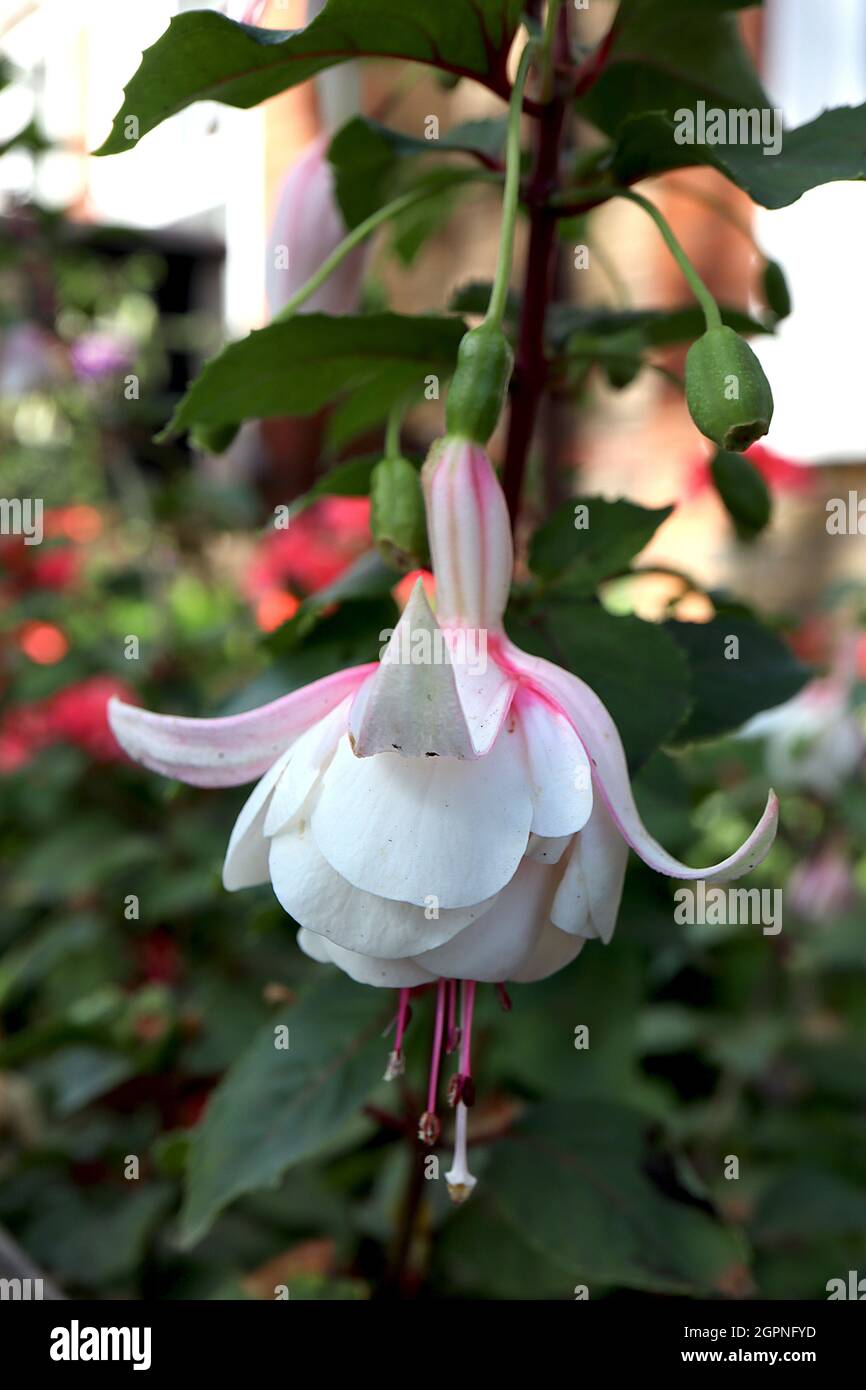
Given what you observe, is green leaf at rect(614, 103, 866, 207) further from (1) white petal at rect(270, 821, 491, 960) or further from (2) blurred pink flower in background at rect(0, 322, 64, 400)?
(2) blurred pink flower in background at rect(0, 322, 64, 400)

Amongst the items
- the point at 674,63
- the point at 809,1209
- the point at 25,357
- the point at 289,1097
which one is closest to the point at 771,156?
the point at 674,63

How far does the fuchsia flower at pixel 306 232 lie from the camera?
0.61 metres

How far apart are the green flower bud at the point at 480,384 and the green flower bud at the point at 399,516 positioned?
0.04 metres

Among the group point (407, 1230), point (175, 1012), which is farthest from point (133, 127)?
point (175, 1012)

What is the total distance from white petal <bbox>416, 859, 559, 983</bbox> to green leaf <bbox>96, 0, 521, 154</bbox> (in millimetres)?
273

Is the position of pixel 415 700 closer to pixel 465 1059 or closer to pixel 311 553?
pixel 465 1059

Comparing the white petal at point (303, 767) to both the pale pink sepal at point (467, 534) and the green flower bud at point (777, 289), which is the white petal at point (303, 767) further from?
the green flower bud at point (777, 289)

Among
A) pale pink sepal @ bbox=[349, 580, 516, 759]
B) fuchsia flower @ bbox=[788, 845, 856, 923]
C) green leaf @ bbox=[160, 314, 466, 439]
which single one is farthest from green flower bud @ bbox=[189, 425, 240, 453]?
fuchsia flower @ bbox=[788, 845, 856, 923]

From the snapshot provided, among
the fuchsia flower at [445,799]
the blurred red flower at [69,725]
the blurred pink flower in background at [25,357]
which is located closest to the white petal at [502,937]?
the fuchsia flower at [445,799]

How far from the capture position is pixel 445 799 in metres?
0.34

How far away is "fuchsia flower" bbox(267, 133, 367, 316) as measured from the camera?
610mm

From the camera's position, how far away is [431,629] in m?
0.30

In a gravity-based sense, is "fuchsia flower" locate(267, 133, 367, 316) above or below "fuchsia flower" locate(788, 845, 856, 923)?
above

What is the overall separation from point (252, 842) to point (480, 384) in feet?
0.55
